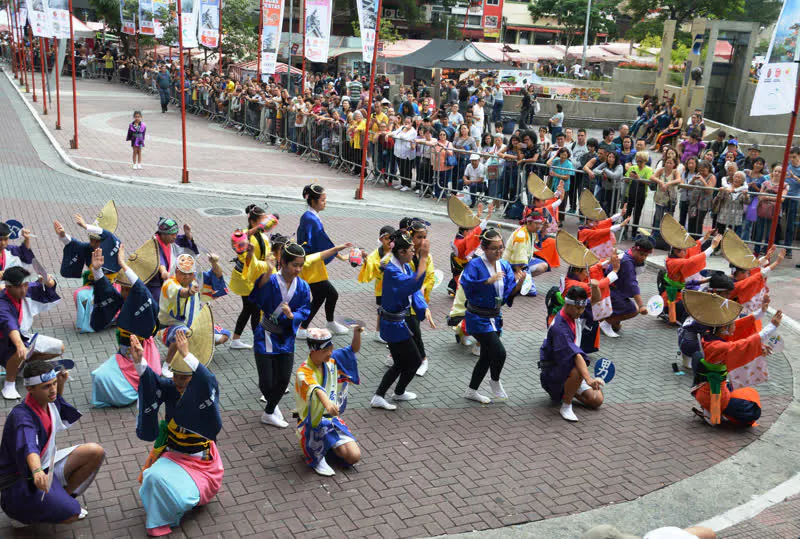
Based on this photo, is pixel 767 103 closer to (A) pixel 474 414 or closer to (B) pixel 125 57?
(A) pixel 474 414

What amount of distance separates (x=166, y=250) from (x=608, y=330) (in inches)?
238

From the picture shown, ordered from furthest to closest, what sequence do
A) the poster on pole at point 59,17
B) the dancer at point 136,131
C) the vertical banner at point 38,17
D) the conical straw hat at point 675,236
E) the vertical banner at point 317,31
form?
1. the vertical banner at point 38,17
2. the poster on pole at point 59,17
3. the vertical banner at point 317,31
4. the dancer at point 136,131
5. the conical straw hat at point 675,236

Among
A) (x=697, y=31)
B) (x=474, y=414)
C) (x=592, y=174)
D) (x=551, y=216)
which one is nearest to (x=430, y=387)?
(x=474, y=414)

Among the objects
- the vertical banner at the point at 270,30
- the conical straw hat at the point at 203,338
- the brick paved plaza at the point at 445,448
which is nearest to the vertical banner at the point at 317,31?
the vertical banner at the point at 270,30

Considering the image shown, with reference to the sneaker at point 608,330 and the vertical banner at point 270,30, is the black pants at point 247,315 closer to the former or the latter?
the sneaker at point 608,330

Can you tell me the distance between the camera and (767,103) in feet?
33.8

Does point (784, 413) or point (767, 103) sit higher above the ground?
point (767, 103)

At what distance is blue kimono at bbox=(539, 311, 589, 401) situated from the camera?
7.95 m

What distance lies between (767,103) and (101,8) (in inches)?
1861

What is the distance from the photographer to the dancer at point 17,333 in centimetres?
716

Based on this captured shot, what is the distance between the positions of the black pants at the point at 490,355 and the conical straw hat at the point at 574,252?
1.54 meters

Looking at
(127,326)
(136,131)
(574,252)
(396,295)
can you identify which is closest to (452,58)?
(136,131)

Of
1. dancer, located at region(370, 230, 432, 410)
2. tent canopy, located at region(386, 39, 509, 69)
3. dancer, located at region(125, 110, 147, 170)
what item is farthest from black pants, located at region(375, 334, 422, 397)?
tent canopy, located at region(386, 39, 509, 69)

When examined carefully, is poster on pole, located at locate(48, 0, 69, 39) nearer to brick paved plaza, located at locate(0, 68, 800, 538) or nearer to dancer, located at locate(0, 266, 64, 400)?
brick paved plaza, located at locate(0, 68, 800, 538)
